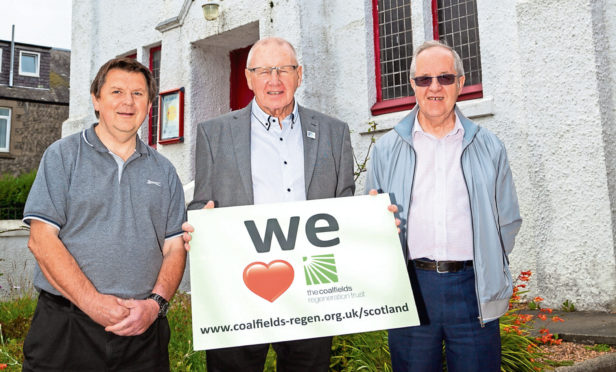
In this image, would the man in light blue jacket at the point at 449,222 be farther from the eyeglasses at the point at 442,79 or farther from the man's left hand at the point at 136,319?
the man's left hand at the point at 136,319

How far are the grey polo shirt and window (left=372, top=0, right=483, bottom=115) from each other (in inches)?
209

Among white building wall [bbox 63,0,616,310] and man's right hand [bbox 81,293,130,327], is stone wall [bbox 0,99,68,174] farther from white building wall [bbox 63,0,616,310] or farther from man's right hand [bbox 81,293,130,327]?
man's right hand [bbox 81,293,130,327]

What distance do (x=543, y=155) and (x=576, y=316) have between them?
1717 millimetres

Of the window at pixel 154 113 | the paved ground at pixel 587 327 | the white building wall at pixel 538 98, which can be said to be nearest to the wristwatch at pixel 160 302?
the paved ground at pixel 587 327

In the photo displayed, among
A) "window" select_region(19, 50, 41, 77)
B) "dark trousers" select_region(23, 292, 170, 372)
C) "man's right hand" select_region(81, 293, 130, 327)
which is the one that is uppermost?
"window" select_region(19, 50, 41, 77)

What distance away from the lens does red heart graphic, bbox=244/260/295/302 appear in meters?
2.35

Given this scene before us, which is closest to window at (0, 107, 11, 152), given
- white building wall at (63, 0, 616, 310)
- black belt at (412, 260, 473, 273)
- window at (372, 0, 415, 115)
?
white building wall at (63, 0, 616, 310)

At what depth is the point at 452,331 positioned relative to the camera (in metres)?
2.40

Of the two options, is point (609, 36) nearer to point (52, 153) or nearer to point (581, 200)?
point (581, 200)

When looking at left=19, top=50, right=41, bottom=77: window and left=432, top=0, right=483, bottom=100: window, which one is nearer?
left=432, top=0, right=483, bottom=100: window

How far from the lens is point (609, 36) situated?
5703mm

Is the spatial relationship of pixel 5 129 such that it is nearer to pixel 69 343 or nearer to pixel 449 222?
pixel 69 343

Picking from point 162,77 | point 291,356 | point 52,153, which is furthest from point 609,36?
point 162,77

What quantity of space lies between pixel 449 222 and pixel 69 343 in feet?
5.66
